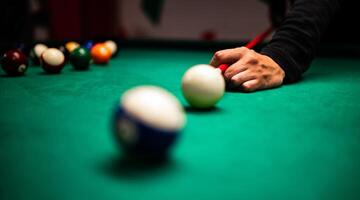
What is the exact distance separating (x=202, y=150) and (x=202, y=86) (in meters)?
0.40

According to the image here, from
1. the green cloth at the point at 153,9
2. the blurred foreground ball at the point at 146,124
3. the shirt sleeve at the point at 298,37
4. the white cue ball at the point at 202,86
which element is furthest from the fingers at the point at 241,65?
the green cloth at the point at 153,9

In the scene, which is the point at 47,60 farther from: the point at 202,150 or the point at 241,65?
the point at 202,150

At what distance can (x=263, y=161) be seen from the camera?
0.85 metres

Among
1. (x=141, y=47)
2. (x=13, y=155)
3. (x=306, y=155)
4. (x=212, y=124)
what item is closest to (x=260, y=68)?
(x=212, y=124)

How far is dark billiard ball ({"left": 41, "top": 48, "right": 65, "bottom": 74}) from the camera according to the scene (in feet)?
7.34

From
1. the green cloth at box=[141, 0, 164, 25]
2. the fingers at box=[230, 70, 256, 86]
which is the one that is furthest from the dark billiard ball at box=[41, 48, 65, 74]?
the green cloth at box=[141, 0, 164, 25]

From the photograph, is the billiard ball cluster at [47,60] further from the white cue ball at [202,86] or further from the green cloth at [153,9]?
the green cloth at [153,9]

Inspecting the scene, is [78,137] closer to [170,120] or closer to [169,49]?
[170,120]

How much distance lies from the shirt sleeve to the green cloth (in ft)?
15.9

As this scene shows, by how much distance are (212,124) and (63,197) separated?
58 cm

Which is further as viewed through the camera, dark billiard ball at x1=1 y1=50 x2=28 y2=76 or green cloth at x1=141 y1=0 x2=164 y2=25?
green cloth at x1=141 y1=0 x2=164 y2=25

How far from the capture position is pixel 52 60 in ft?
7.38

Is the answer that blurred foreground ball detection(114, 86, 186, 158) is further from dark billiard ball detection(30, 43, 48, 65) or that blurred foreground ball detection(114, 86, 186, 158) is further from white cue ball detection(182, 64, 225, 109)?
dark billiard ball detection(30, 43, 48, 65)

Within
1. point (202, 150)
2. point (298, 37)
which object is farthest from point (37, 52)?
point (202, 150)
